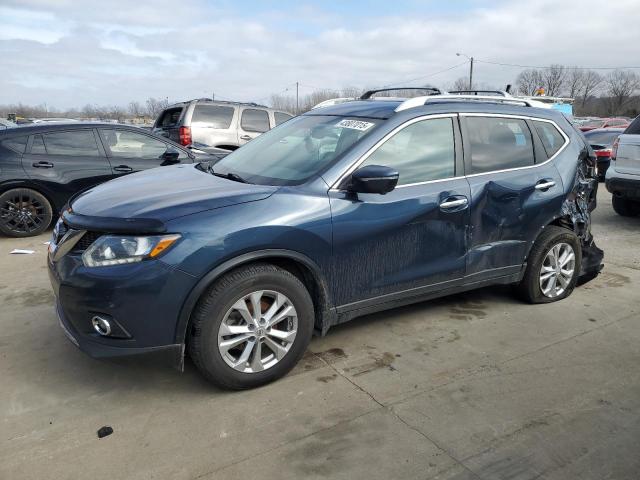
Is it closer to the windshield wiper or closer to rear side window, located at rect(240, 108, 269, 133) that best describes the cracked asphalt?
the windshield wiper

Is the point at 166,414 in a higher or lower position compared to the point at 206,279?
lower

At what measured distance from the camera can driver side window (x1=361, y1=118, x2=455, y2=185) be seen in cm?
354

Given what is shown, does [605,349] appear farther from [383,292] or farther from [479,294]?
[383,292]

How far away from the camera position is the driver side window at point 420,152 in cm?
354

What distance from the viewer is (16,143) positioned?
674 cm

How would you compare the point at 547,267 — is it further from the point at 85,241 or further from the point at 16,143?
the point at 16,143

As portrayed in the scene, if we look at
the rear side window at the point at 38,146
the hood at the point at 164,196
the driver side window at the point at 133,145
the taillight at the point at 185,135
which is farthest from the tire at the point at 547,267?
the taillight at the point at 185,135

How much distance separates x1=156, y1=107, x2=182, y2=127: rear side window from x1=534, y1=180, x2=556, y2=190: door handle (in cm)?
811

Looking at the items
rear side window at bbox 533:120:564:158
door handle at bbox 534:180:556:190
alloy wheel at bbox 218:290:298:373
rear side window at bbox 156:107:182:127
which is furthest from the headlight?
rear side window at bbox 156:107:182:127

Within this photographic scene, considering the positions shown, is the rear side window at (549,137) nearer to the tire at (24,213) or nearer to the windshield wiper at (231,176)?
the windshield wiper at (231,176)

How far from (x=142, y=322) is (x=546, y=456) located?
217 centimetres

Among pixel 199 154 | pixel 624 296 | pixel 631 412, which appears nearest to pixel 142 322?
pixel 631 412

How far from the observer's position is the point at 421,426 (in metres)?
2.81

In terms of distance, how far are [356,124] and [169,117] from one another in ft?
27.9
